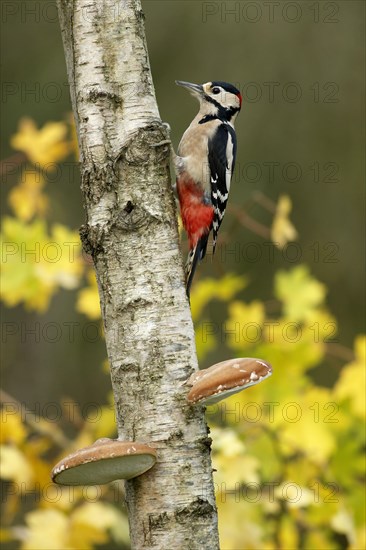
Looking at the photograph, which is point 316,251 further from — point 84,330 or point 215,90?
point 215,90

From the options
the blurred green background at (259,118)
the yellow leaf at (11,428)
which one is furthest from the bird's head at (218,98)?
the blurred green background at (259,118)

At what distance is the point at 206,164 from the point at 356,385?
138 cm

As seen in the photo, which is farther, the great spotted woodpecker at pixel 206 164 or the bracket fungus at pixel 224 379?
the great spotted woodpecker at pixel 206 164

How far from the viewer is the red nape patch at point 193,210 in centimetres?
377

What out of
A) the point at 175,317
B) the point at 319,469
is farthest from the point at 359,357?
the point at 175,317

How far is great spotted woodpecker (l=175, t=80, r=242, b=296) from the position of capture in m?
3.80

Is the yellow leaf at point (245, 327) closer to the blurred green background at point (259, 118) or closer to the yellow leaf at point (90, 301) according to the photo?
the yellow leaf at point (90, 301)

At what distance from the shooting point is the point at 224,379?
2059 millimetres

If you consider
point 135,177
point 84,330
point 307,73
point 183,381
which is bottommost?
point 183,381

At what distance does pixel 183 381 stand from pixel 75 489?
1.63 metres

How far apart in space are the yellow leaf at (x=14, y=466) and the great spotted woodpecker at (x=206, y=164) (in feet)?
3.39

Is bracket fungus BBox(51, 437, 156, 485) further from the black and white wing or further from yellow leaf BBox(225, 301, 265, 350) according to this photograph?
the black and white wing

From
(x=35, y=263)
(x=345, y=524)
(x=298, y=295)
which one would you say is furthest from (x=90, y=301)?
(x=345, y=524)

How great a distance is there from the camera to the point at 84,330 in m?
7.53
